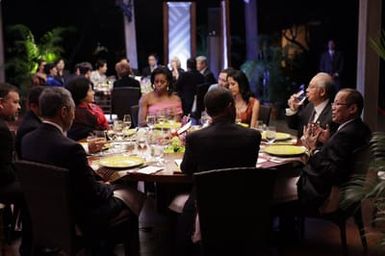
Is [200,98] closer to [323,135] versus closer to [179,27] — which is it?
[323,135]

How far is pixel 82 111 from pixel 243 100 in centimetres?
159

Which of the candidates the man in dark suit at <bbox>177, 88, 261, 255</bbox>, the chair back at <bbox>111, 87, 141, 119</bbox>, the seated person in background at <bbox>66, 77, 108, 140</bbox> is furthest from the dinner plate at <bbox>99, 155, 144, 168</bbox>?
the chair back at <bbox>111, 87, 141, 119</bbox>

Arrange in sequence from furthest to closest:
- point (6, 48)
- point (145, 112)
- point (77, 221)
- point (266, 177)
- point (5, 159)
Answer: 1. point (6, 48)
2. point (145, 112)
3. point (5, 159)
4. point (77, 221)
5. point (266, 177)

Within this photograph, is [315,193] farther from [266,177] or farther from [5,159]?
[5,159]

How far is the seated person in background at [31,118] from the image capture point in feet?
13.3

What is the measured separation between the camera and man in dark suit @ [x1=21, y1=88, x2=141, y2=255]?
3.15 meters

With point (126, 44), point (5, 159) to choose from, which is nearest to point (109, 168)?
point (5, 159)

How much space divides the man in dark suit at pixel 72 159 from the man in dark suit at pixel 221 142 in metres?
0.58

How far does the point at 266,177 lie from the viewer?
10.1 feet

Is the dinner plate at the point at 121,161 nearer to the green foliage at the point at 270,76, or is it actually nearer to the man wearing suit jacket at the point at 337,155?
the man wearing suit jacket at the point at 337,155

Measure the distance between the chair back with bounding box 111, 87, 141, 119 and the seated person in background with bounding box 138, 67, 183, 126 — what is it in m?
1.29

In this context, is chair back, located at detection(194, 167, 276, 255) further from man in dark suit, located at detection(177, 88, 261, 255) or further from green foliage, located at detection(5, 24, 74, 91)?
green foliage, located at detection(5, 24, 74, 91)

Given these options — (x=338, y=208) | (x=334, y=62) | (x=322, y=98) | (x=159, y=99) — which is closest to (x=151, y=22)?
(x=334, y=62)

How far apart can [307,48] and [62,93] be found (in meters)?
10.3
